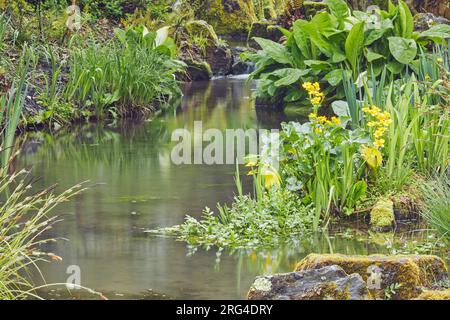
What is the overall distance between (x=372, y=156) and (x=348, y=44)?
247 inches

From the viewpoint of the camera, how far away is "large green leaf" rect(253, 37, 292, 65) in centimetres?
1508

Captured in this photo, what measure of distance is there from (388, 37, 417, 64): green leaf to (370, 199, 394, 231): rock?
6.54 m

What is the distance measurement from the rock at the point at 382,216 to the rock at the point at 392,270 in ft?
5.77

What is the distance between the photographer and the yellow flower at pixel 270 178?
7914mm

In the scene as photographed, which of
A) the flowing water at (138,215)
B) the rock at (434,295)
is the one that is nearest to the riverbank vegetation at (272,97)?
the flowing water at (138,215)

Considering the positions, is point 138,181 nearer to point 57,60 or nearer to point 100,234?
point 100,234

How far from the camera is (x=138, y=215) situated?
8.17 metres

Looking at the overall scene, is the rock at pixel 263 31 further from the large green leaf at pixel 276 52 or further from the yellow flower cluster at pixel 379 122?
the yellow flower cluster at pixel 379 122

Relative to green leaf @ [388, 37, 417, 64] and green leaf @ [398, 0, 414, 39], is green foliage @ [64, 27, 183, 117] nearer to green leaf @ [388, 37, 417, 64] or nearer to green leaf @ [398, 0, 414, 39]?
green leaf @ [388, 37, 417, 64]

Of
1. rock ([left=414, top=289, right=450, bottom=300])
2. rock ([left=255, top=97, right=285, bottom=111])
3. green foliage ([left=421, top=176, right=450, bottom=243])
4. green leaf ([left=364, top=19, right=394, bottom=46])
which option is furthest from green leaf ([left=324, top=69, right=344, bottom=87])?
rock ([left=414, top=289, right=450, bottom=300])

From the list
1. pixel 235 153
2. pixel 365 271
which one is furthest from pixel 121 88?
pixel 365 271

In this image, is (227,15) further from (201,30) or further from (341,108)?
(341,108)

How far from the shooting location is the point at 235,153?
11.5 m

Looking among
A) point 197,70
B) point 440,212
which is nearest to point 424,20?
point 197,70
